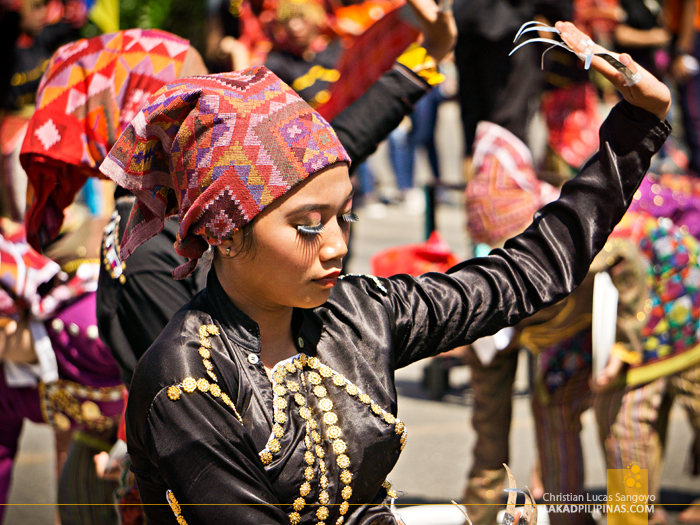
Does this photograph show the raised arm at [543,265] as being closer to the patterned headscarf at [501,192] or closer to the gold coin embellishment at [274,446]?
the gold coin embellishment at [274,446]

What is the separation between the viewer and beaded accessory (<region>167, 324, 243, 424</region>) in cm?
137

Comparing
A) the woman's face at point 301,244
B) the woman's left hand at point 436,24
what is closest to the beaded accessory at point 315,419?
the woman's face at point 301,244

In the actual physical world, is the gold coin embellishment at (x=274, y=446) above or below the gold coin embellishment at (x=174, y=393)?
below

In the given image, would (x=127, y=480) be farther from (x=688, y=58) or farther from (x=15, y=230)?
(x=688, y=58)

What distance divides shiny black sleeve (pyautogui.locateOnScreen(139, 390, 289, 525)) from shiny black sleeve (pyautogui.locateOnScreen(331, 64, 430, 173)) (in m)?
1.09

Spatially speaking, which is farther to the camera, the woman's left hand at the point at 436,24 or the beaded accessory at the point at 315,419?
the woman's left hand at the point at 436,24

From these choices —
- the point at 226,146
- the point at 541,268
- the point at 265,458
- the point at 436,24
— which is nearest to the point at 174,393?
the point at 265,458

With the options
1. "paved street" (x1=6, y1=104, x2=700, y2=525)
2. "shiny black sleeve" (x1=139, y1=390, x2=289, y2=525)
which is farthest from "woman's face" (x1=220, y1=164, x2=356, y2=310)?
"paved street" (x1=6, y1=104, x2=700, y2=525)

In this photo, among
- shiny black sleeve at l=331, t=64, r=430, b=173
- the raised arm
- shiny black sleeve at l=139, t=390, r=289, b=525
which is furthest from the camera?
shiny black sleeve at l=331, t=64, r=430, b=173

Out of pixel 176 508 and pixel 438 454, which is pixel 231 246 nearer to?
pixel 176 508

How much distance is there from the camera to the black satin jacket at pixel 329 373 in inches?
53.9

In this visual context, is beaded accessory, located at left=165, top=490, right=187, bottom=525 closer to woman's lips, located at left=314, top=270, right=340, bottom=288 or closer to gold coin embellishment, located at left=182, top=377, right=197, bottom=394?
gold coin embellishment, located at left=182, top=377, right=197, bottom=394

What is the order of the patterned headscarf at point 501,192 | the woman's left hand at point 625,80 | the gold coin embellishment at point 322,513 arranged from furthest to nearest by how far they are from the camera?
1. the patterned headscarf at point 501,192
2. the woman's left hand at point 625,80
3. the gold coin embellishment at point 322,513

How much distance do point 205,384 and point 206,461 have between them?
0.40 feet
